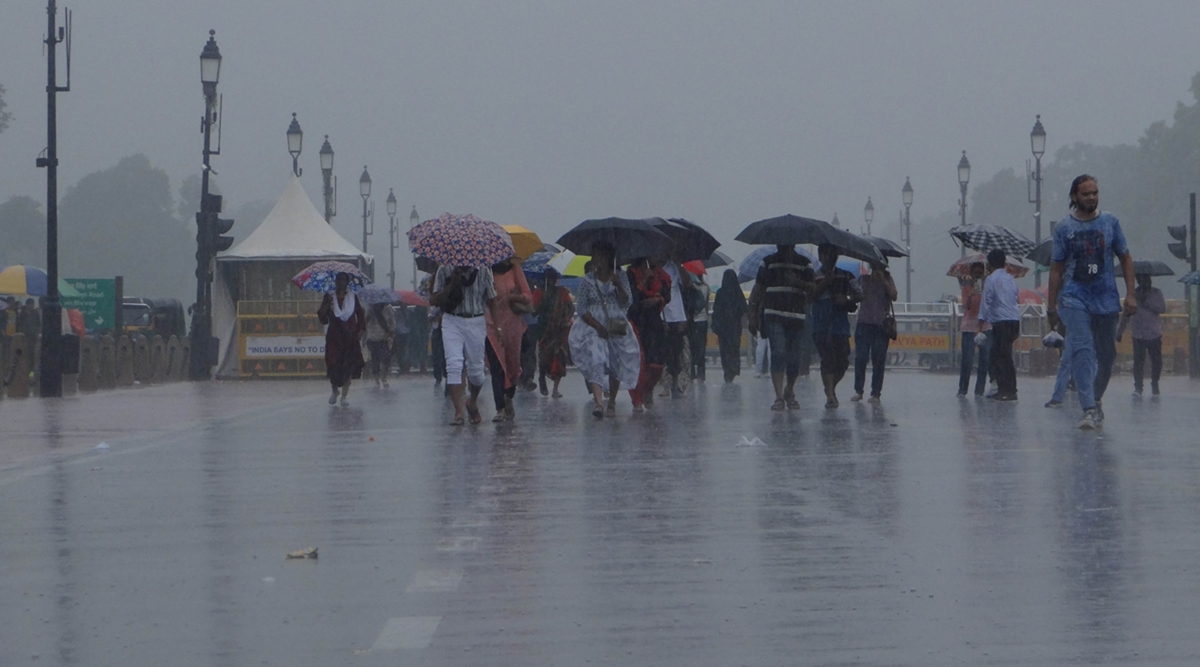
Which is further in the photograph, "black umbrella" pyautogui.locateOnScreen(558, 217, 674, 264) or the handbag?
the handbag

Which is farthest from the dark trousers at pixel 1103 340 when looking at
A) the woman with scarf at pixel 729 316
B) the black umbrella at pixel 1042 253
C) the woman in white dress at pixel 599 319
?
the woman with scarf at pixel 729 316

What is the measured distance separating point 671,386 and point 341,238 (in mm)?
17160

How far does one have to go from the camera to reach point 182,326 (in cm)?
4981

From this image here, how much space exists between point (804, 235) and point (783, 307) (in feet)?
3.24

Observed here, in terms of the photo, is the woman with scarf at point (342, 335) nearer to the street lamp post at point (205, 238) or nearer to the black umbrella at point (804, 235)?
the black umbrella at point (804, 235)

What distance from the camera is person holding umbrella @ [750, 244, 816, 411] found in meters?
18.2

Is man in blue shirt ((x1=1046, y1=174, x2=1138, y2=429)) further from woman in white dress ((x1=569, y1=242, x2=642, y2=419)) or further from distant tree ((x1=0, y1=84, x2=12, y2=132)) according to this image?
distant tree ((x1=0, y1=84, x2=12, y2=132))

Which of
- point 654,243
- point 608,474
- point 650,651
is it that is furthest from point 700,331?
point 650,651

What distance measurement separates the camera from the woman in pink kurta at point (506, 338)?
1683 centimetres

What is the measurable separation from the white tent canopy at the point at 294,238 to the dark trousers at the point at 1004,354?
60.5 ft

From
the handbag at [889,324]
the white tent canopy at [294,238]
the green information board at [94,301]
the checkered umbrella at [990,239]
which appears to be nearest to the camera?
the handbag at [889,324]

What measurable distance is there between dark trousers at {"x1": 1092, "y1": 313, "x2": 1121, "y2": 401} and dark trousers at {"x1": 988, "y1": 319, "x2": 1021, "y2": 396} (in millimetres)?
5078

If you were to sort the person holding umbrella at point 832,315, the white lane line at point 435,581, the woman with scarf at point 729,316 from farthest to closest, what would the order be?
1. the woman with scarf at point 729,316
2. the person holding umbrella at point 832,315
3. the white lane line at point 435,581

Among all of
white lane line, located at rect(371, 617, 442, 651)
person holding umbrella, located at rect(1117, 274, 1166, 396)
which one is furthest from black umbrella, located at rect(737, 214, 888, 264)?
white lane line, located at rect(371, 617, 442, 651)
